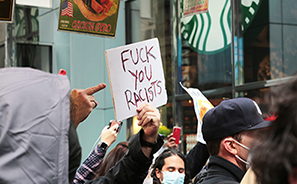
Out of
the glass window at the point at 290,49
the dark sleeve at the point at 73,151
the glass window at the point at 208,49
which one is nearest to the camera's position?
the dark sleeve at the point at 73,151

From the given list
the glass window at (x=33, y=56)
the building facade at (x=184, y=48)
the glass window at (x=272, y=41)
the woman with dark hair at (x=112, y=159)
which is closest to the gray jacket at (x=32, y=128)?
the woman with dark hair at (x=112, y=159)

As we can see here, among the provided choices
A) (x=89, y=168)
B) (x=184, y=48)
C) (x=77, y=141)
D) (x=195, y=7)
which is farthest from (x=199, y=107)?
(x=184, y=48)

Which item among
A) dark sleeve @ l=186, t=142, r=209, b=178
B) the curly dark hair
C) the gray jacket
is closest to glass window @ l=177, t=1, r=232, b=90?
dark sleeve @ l=186, t=142, r=209, b=178

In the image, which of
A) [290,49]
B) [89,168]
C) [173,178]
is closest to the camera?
[89,168]

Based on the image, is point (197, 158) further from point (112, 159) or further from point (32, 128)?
point (32, 128)

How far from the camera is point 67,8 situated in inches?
225

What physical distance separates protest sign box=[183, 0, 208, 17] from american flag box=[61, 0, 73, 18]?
1591 mm

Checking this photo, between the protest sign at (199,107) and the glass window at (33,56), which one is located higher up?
the glass window at (33,56)

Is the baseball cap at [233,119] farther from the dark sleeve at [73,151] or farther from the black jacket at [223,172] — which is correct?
the dark sleeve at [73,151]

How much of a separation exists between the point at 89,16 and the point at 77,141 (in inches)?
183

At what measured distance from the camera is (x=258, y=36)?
699 cm

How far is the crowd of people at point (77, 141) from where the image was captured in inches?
35.8

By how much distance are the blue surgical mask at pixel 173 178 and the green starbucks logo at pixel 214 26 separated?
3898 mm

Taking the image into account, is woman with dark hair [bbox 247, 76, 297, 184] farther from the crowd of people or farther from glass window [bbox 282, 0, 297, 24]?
glass window [bbox 282, 0, 297, 24]
